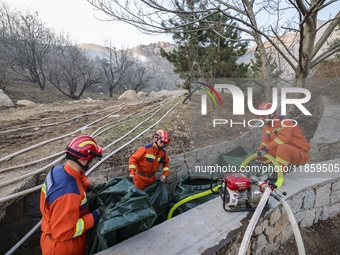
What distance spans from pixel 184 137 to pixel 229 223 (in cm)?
326

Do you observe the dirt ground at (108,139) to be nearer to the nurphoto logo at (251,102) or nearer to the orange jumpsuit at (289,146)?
the nurphoto logo at (251,102)

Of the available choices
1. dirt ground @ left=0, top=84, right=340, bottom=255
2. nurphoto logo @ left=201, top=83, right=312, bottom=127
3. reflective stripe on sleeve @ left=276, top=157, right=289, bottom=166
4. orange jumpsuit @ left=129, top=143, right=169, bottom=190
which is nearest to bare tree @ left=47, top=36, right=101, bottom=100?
dirt ground @ left=0, top=84, right=340, bottom=255

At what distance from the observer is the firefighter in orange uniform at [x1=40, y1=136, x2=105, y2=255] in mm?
1525

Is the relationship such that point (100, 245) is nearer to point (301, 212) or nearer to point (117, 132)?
point (301, 212)

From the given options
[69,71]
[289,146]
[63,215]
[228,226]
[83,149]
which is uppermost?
[69,71]

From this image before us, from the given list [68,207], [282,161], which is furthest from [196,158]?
[68,207]

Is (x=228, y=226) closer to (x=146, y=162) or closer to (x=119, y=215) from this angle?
(x=119, y=215)

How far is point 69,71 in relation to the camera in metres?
14.4

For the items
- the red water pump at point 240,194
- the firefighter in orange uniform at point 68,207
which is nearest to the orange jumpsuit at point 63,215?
the firefighter in orange uniform at point 68,207

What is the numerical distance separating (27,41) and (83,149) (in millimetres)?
19199

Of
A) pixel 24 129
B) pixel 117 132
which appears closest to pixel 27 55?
pixel 24 129

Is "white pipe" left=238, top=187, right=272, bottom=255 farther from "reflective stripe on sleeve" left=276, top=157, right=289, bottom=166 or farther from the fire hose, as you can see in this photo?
"reflective stripe on sleeve" left=276, top=157, right=289, bottom=166

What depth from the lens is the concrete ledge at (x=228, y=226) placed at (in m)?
1.74

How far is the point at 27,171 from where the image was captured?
315cm
